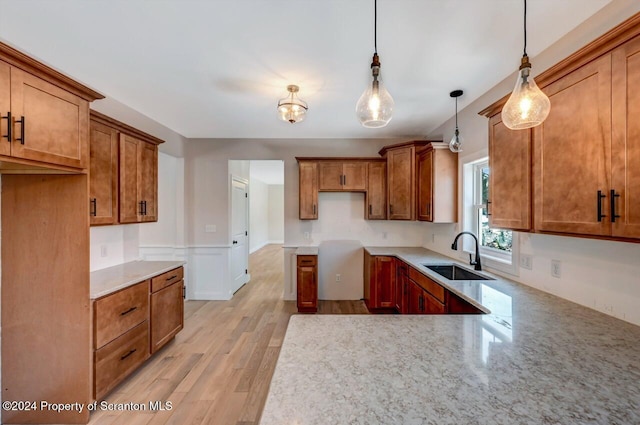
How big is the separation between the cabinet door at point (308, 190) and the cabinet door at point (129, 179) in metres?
2.09

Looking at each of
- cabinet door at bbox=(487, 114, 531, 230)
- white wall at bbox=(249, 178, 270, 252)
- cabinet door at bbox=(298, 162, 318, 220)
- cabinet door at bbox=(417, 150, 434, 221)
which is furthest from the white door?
cabinet door at bbox=(487, 114, 531, 230)

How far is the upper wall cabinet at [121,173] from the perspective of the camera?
229cm

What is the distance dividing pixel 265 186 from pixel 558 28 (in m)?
9.76

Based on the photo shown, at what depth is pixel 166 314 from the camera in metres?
2.73

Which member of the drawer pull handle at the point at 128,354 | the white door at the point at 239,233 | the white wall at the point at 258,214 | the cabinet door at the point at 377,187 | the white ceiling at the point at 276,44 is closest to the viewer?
the white ceiling at the point at 276,44

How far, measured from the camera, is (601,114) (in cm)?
124

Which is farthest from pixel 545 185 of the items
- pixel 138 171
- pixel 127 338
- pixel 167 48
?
pixel 138 171

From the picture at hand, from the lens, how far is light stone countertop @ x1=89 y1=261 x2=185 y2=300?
203 centimetres

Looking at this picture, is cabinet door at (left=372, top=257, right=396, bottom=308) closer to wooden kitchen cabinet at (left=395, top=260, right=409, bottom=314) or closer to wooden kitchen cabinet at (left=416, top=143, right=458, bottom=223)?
wooden kitchen cabinet at (left=395, top=260, right=409, bottom=314)

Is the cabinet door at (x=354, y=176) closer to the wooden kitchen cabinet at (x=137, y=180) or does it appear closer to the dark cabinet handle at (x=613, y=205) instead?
the wooden kitchen cabinet at (x=137, y=180)

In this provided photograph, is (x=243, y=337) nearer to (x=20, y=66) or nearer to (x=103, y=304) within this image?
(x=103, y=304)

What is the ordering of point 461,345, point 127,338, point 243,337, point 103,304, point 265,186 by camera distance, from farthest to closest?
point 265,186 → point 243,337 → point 127,338 → point 103,304 → point 461,345

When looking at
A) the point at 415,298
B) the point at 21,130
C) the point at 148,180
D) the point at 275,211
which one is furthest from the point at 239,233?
the point at 275,211

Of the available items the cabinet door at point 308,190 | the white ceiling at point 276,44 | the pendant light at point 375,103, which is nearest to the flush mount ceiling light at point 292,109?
the white ceiling at point 276,44
